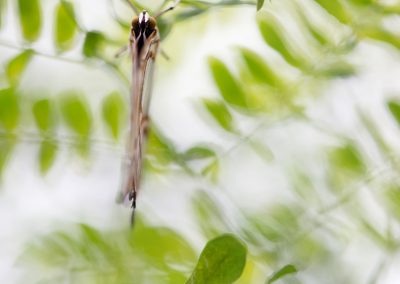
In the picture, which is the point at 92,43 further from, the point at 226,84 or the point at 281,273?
the point at 281,273

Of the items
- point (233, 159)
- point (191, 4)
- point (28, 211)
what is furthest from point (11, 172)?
point (191, 4)

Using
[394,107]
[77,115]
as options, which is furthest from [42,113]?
[394,107]

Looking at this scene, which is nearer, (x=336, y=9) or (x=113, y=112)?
(x=336, y=9)

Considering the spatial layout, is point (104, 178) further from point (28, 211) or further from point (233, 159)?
point (233, 159)

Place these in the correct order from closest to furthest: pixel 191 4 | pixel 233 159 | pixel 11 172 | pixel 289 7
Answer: pixel 191 4, pixel 289 7, pixel 233 159, pixel 11 172

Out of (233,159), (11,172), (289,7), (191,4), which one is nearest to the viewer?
(191,4)

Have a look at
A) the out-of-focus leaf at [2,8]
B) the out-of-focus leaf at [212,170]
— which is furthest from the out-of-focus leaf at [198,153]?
the out-of-focus leaf at [2,8]
